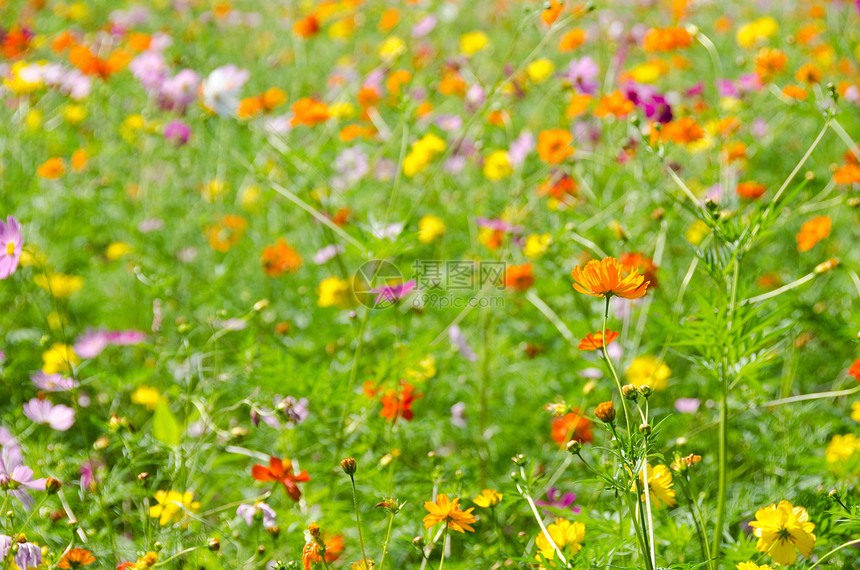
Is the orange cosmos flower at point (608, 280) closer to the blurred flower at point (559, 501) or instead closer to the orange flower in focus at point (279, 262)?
the blurred flower at point (559, 501)

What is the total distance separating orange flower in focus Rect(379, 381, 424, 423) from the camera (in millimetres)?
1108

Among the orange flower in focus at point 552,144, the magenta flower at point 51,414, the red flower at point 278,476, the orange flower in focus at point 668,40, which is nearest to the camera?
the red flower at point 278,476

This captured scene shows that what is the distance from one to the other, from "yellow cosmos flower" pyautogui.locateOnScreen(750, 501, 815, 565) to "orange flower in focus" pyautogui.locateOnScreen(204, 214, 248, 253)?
158cm

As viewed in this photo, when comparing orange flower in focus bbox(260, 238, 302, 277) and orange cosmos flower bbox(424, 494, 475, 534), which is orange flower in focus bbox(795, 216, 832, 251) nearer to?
orange cosmos flower bbox(424, 494, 475, 534)

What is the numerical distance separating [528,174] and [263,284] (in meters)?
0.88

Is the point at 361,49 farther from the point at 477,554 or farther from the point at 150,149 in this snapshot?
the point at 477,554

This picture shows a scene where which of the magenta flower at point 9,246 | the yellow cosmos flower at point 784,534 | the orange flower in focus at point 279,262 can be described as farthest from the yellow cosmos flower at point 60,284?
the yellow cosmos flower at point 784,534

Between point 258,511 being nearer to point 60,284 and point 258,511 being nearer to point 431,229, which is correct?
point 431,229

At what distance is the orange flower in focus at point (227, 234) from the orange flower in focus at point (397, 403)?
102 cm

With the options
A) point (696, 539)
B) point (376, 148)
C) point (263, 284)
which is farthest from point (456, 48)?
point (696, 539)

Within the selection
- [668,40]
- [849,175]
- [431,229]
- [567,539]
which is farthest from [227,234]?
[849,175]

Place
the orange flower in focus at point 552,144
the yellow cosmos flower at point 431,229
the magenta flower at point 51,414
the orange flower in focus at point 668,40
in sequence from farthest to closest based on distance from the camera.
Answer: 1. the orange flower in focus at point 668,40
2. the yellow cosmos flower at point 431,229
3. the orange flower in focus at point 552,144
4. the magenta flower at point 51,414

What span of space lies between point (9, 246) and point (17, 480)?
353 millimetres

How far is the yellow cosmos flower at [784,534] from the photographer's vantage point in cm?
81
